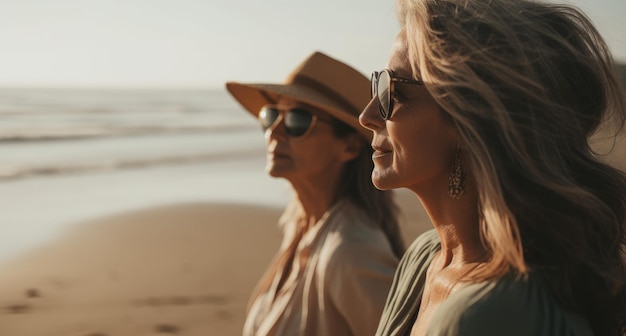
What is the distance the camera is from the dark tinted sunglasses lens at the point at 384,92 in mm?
2193

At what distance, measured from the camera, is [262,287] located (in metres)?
4.03

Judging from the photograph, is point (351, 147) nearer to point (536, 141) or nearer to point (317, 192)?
point (317, 192)

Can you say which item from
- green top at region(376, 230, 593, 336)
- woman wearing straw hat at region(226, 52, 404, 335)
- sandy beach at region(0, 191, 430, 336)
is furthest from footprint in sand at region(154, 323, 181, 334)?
green top at region(376, 230, 593, 336)

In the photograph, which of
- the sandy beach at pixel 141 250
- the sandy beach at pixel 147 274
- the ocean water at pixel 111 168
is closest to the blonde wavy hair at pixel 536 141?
the sandy beach at pixel 141 250

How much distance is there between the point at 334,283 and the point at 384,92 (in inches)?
54.1

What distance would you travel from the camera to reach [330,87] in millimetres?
4121

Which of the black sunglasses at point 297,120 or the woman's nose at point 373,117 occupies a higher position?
the woman's nose at point 373,117

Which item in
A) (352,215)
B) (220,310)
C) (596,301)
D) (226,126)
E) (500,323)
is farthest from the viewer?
(226,126)

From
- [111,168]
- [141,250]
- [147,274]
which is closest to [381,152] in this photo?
[147,274]

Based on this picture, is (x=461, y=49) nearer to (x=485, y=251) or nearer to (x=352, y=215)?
(x=485, y=251)

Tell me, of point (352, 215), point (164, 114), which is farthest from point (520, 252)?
point (164, 114)

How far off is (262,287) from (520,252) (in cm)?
225

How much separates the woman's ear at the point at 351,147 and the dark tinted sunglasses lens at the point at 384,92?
1.81 meters

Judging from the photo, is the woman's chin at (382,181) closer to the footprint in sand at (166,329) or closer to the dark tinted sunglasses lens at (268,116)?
the dark tinted sunglasses lens at (268,116)
